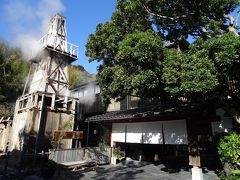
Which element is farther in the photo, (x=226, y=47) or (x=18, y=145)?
(x=18, y=145)

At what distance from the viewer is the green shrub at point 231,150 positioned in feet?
25.1

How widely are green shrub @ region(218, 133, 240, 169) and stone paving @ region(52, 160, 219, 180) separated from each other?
6.99 feet

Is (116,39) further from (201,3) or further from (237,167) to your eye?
(237,167)

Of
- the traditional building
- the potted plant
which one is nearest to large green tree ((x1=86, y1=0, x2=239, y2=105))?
the traditional building

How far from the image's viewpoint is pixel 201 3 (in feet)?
26.4

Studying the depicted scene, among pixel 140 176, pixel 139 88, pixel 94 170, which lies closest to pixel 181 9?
pixel 139 88

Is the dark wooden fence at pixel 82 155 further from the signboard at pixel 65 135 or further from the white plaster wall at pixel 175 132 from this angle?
the white plaster wall at pixel 175 132

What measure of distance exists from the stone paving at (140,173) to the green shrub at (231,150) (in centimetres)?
213

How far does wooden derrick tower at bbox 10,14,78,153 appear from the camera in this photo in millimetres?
14969

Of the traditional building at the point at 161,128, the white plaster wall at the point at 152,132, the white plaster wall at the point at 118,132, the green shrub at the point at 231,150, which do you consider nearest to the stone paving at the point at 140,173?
the traditional building at the point at 161,128

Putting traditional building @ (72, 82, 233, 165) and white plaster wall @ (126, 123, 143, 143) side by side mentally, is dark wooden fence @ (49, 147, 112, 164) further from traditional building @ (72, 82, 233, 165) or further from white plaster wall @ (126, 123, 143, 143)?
traditional building @ (72, 82, 233, 165)

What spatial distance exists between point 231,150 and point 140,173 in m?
5.79

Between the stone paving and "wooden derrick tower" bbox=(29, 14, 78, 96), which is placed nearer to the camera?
the stone paving

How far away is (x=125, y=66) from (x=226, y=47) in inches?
145
